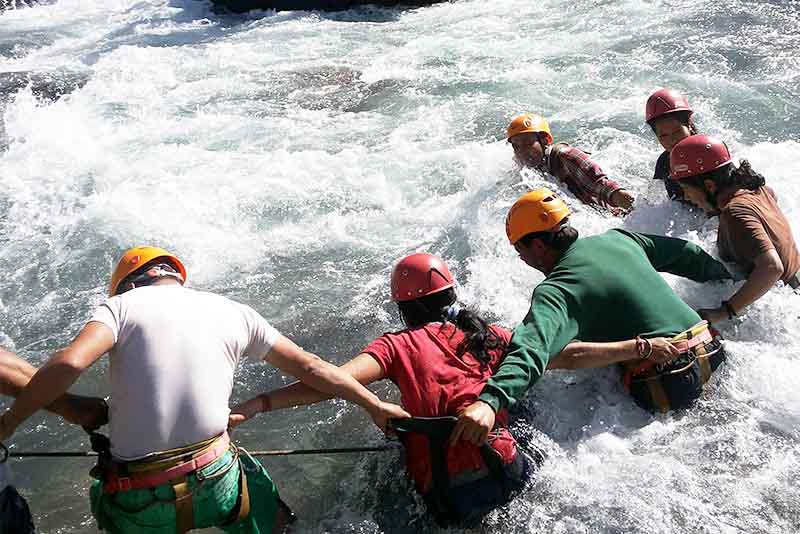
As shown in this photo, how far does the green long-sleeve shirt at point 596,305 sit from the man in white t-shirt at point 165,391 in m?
0.93

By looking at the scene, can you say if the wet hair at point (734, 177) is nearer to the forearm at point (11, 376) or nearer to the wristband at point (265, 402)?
the wristband at point (265, 402)

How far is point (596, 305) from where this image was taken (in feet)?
12.8

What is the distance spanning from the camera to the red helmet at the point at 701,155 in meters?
4.68

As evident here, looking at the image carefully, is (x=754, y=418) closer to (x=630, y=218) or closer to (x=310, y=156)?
(x=630, y=218)

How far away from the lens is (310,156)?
922 cm

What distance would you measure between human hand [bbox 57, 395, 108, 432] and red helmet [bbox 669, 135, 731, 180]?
12.1 ft

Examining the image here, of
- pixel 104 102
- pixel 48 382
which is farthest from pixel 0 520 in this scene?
pixel 104 102

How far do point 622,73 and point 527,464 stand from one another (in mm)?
8749

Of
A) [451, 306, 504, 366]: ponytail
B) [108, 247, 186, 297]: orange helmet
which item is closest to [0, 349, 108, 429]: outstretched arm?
[108, 247, 186, 297]: orange helmet

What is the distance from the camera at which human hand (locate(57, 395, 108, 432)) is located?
3291mm

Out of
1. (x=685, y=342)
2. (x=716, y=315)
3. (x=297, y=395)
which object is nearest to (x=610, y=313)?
(x=685, y=342)

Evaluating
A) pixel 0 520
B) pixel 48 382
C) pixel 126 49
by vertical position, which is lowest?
pixel 126 49

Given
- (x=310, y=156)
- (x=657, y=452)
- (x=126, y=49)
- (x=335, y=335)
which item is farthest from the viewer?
(x=126, y=49)

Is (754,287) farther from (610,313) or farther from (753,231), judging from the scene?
(610,313)
